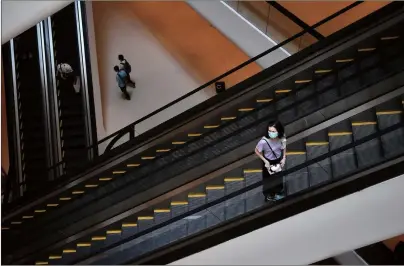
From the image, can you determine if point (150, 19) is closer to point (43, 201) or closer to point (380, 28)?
point (43, 201)

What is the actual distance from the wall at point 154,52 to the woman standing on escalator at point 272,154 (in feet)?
21.3

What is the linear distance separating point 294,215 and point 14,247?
533 cm

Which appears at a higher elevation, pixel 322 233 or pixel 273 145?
pixel 273 145

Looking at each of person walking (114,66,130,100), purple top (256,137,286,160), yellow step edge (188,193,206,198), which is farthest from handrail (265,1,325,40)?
person walking (114,66,130,100)

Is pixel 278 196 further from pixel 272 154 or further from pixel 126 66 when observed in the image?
pixel 126 66

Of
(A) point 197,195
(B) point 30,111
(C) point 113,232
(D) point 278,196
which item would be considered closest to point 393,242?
(A) point 197,195

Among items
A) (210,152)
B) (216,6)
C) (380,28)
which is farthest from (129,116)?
(380,28)

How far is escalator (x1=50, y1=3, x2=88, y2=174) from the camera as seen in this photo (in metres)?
11.5

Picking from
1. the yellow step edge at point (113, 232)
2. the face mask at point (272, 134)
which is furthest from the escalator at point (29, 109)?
the face mask at point (272, 134)

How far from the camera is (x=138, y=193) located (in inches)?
338

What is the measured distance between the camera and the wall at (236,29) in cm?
965

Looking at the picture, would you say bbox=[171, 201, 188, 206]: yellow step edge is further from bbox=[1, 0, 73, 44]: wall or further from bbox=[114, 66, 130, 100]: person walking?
bbox=[114, 66, 130, 100]: person walking

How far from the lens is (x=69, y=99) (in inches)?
471

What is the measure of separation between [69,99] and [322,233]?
7503mm
